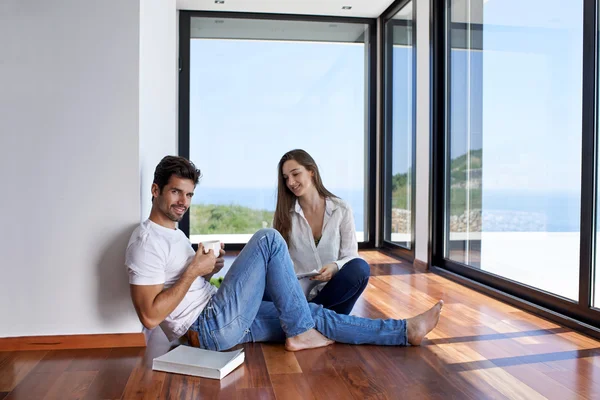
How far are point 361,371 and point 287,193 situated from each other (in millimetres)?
953

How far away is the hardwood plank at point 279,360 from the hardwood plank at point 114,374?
1.70 ft

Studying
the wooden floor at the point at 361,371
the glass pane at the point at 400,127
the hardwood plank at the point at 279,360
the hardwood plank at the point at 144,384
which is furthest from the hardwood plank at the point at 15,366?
the glass pane at the point at 400,127

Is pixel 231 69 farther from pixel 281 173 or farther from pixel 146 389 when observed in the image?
pixel 146 389

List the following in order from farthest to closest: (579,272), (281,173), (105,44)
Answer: (579,272) < (281,173) < (105,44)

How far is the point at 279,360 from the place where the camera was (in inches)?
85.3

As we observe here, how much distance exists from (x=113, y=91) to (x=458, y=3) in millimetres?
2928

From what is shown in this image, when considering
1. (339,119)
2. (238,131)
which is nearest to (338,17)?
(339,119)

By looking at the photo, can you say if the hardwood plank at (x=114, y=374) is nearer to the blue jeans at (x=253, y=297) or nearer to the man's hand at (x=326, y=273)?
the blue jeans at (x=253, y=297)

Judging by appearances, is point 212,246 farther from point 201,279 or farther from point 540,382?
point 540,382

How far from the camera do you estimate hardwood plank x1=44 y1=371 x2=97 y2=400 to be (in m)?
1.80

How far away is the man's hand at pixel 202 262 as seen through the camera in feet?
6.84

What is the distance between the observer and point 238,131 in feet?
19.1

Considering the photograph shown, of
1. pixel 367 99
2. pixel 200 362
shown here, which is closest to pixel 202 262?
pixel 200 362

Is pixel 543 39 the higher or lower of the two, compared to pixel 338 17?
lower
